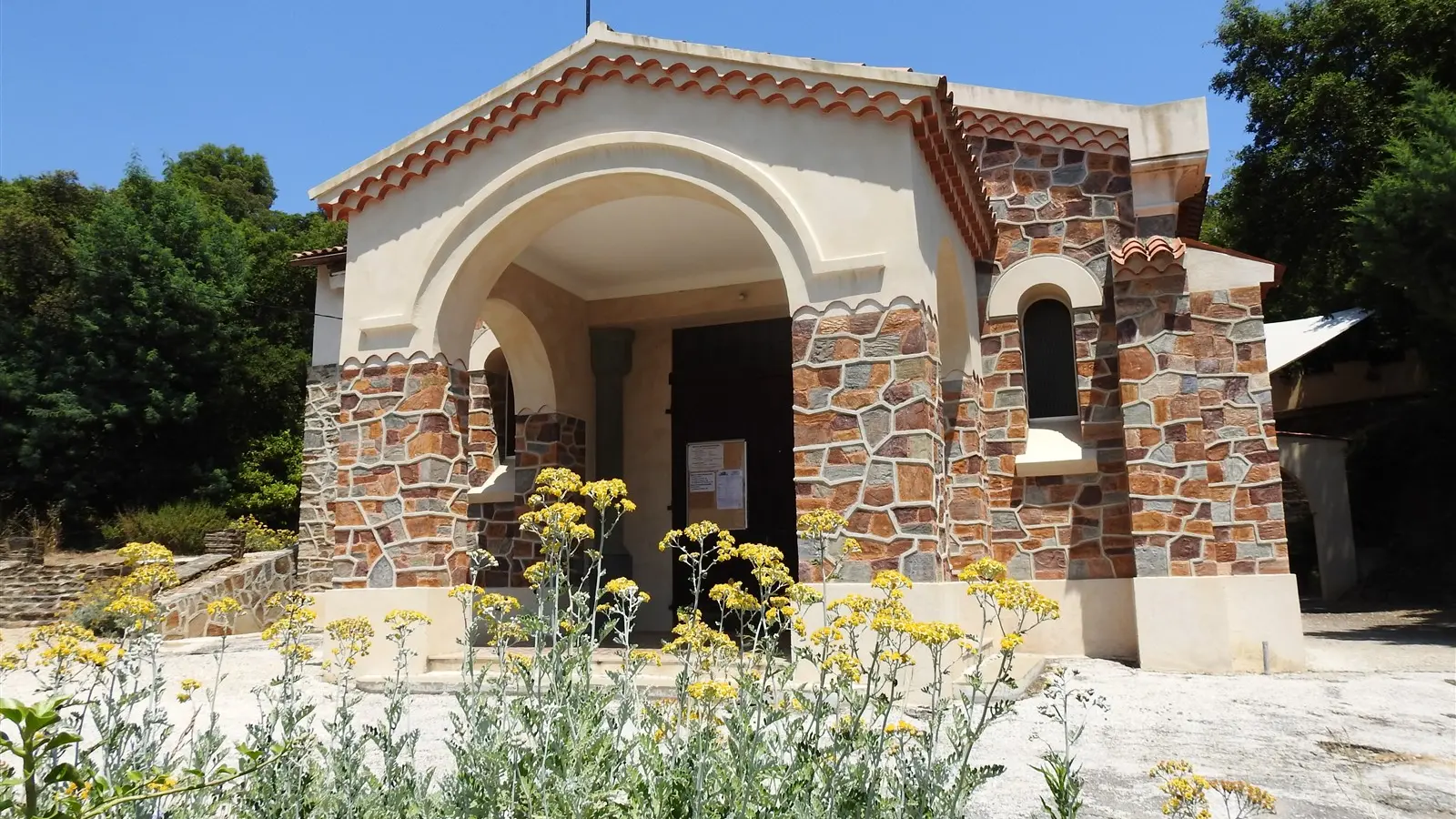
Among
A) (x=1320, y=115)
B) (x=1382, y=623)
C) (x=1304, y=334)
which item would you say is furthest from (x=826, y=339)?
(x=1320, y=115)

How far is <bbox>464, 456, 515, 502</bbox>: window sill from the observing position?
30.3ft

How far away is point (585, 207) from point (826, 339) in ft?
7.96

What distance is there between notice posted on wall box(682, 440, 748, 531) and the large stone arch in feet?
9.94

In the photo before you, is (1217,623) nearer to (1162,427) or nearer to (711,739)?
(1162,427)

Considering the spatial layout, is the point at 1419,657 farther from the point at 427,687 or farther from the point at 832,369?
the point at 427,687

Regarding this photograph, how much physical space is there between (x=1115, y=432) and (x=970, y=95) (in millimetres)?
3662

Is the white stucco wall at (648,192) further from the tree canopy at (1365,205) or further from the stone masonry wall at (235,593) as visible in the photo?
the tree canopy at (1365,205)

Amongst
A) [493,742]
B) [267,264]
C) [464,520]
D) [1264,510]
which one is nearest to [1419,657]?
[1264,510]

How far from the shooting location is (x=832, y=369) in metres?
6.34

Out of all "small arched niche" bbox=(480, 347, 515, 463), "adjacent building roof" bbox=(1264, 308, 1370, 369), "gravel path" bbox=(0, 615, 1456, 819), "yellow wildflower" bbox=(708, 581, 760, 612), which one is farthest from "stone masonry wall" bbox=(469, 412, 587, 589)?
"adjacent building roof" bbox=(1264, 308, 1370, 369)

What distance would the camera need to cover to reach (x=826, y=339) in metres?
6.38

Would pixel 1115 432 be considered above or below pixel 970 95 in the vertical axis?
below

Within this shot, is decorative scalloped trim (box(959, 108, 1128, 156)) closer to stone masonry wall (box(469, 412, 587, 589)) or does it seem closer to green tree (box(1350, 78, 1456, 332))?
green tree (box(1350, 78, 1456, 332))

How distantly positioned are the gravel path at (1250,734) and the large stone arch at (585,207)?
3052 millimetres
